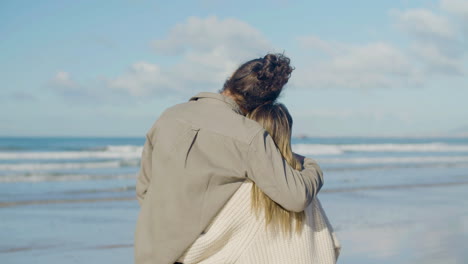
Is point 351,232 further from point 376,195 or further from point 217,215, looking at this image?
point 217,215

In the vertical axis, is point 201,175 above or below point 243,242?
above

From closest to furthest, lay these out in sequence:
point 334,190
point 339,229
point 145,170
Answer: point 145,170, point 339,229, point 334,190

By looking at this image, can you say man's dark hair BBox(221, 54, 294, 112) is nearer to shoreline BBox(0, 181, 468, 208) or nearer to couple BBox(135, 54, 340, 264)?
couple BBox(135, 54, 340, 264)

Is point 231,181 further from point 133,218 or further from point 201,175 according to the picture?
point 133,218

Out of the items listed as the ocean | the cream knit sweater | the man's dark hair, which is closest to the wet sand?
the ocean

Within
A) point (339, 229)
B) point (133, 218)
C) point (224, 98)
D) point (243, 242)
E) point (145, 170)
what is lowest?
point (133, 218)

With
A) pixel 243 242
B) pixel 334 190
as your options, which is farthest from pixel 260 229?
pixel 334 190

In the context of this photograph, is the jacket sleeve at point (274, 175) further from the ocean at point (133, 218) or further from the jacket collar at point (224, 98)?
the ocean at point (133, 218)

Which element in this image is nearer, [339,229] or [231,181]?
[231,181]

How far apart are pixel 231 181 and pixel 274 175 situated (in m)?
0.15

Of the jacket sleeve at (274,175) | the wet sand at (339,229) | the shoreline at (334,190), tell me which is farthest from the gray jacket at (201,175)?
the shoreline at (334,190)

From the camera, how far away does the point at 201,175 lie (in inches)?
66.1

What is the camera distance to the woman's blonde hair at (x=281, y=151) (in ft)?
5.74

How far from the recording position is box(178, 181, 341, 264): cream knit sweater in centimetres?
175
